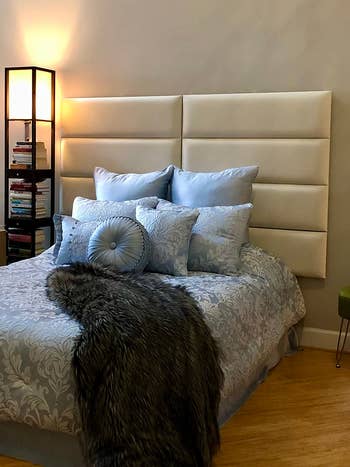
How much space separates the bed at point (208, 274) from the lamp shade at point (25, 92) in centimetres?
18

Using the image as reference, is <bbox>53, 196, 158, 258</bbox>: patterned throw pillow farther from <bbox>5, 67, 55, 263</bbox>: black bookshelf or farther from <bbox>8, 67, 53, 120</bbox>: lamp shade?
<bbox>8, 67, 53, 120</bbox>: lamp shade

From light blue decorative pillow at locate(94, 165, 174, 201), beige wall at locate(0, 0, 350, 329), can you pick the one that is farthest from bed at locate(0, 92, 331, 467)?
light blue decorative pillow at locate(94, 165, 174, 201)

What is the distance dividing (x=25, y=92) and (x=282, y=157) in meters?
1.74

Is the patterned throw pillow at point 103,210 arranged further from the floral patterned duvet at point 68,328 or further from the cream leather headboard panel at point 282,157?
the cream leather headboard panel at point 282,157

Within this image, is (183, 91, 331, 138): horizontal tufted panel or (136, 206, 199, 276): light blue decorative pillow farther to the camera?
(183, 91, 331, 138): horizontal tufted panel

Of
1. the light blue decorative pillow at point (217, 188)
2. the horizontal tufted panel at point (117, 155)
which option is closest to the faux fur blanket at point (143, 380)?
the light blue decorative pillow at point (217, 188)

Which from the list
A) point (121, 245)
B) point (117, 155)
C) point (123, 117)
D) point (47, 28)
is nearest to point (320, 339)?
point (121, 245)

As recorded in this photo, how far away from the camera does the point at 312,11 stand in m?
3.68

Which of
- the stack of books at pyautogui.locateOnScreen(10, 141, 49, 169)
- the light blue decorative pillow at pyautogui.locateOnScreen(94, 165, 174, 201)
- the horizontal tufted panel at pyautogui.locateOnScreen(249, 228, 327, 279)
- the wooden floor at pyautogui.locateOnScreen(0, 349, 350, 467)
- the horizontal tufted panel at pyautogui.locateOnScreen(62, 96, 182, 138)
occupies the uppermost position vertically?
the horizontal tufted panel at pyautogui.locateOnScreen(62, 96, 182, 138)

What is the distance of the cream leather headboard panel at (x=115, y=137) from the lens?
4.04m

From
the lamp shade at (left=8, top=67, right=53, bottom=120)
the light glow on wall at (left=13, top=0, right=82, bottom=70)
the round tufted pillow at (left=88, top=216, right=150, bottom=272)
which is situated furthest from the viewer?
the light glow on wall at (left=13, top=0, right=82, bottom=70)

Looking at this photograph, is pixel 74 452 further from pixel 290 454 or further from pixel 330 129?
pixel 330 129

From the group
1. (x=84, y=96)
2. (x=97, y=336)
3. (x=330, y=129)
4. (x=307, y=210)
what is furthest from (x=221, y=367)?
(x=84, y=96)

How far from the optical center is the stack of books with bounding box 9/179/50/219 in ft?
14.1
